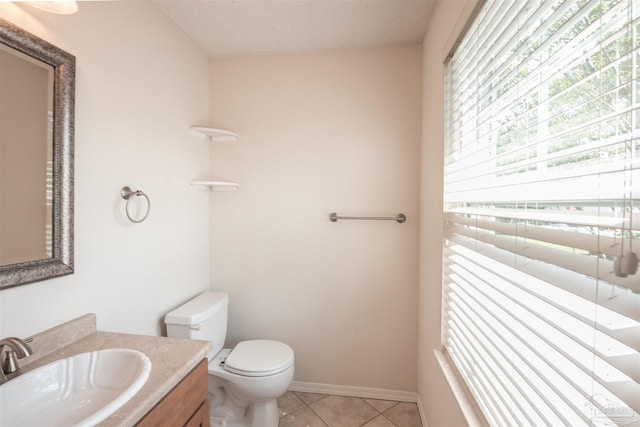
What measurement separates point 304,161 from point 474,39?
49.0 inches

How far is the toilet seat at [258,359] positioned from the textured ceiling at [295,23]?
80.0 inches

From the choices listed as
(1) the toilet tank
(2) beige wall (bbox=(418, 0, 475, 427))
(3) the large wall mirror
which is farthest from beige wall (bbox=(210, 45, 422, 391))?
(3) the large wall mirror

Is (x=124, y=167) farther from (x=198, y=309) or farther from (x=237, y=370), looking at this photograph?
(x=237, y=370)

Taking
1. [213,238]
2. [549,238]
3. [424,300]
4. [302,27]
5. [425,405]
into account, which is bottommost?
[425,405]

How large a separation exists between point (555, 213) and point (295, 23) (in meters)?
1.74

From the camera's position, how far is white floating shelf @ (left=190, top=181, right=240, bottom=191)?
1.88m

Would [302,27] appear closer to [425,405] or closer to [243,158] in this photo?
[243,158]

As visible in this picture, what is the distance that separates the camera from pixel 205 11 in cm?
162

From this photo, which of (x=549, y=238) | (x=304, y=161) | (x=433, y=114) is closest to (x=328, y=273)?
(x=304, y=161)

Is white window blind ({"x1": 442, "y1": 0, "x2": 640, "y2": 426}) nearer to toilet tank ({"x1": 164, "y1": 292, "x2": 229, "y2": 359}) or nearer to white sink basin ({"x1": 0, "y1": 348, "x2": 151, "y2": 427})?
white sink basin ({"x1": 0, "y1": 348, "x2": 151, "y2": 427})

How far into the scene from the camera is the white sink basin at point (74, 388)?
0.80 meters

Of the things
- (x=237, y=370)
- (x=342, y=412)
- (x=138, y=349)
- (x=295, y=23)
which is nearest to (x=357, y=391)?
(x=342, y=412)

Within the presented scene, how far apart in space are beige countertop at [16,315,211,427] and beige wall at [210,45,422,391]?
1.01m

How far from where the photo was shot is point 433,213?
1551 millimetres
